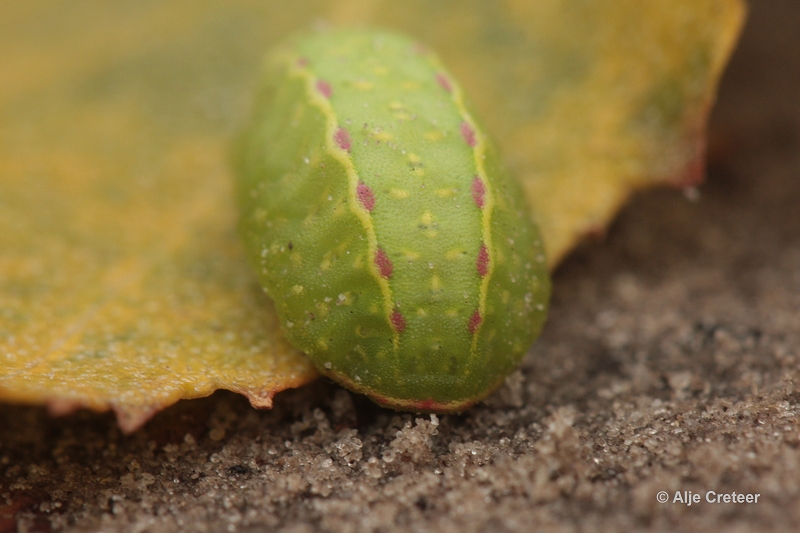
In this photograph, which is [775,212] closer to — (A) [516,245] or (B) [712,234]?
(B) [712,234]

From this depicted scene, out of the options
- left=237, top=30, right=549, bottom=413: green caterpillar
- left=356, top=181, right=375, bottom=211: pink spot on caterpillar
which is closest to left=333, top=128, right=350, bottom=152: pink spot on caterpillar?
Result: left=237, top=30, right=549, bottom=413: green caterpillar

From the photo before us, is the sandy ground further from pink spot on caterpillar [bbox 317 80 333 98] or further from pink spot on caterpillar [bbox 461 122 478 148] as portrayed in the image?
pink spot on caterpillar [bbox 317 80 333 98]

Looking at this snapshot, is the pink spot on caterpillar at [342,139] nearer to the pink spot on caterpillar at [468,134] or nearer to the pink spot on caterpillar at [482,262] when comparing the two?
the pink spot on caterpillar at [468,134]

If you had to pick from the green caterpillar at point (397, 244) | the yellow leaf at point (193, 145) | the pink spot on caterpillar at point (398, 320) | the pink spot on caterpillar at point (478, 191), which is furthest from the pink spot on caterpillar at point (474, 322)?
the yellow leaf at point (193, 145)

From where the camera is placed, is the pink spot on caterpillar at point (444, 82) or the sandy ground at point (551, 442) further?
the pink spot on caterpillar at point (444, 82)

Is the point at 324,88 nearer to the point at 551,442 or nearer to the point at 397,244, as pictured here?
the point at 397,244

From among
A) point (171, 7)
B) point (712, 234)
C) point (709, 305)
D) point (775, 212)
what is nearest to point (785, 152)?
point (775, 212)
